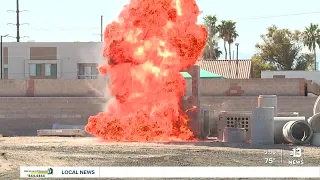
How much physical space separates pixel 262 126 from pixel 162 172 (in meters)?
10.2

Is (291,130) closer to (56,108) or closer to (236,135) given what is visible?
(236,135)

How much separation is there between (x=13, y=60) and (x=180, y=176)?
52229mm

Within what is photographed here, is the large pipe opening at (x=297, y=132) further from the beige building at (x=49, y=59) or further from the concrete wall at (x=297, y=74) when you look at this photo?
the concrete wall at (x=297, y=74)

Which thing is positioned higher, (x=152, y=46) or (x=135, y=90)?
(x=152, y=46)

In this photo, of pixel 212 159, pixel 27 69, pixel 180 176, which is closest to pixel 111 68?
pixel 212 159

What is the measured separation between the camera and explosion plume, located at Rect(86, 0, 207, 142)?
93.7 ft

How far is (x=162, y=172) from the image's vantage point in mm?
16391

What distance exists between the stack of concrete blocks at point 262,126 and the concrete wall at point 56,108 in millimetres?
13021

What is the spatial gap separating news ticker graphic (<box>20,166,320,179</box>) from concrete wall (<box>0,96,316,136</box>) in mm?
22209

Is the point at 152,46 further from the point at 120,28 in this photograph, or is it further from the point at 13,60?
the point at 13,60

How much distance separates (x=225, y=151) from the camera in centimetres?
2256

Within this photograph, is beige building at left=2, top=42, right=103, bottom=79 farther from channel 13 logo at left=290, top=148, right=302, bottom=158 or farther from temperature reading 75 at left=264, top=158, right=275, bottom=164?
temperature reading 75 at left=264, top=158, right=275, bottom=164

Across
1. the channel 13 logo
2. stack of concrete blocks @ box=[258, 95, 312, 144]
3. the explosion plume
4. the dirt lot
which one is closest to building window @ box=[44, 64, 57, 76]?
the explosion plume

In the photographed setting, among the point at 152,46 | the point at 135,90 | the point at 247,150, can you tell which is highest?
the point at 152,46
